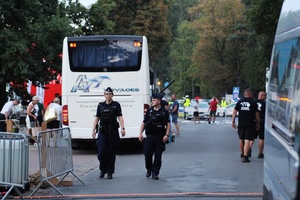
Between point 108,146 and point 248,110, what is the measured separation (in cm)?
411

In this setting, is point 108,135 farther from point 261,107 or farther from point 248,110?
point 261,107

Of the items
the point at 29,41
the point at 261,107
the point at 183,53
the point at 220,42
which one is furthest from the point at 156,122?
the point at 183,53

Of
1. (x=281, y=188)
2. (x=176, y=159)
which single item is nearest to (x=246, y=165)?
(x=176, y=159)

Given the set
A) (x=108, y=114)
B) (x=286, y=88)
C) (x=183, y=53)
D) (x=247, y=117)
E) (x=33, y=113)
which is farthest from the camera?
(x=183, y=53)

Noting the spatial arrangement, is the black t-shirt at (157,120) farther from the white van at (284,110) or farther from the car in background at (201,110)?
the car in background at (201,110)

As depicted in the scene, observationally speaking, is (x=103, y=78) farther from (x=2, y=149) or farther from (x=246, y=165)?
(x=2, y=149)

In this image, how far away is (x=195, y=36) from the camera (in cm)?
9625

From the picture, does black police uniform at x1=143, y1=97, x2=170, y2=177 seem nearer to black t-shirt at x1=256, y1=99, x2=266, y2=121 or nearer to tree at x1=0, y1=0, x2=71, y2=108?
black t-shirt at x1=256, y1=99, x2=266, y2=121

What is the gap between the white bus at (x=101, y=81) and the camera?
19812 millimetres

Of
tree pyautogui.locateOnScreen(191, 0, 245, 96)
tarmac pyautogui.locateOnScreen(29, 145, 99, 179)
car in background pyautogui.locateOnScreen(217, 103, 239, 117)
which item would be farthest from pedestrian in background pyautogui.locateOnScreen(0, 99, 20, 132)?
tree pyautogui.locateOnScreen(191, 0, 245, 96)

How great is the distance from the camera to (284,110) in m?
6.07

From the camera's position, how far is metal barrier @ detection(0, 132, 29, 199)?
10.9 m

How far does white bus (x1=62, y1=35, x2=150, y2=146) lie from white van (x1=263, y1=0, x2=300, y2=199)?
1211 cm

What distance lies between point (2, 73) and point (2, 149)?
51.0 feet
